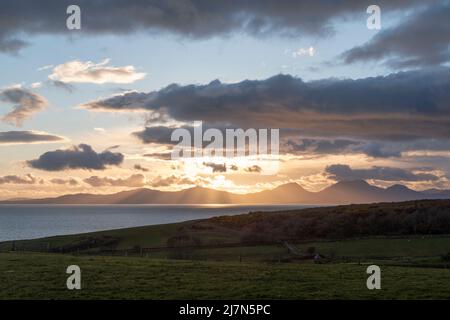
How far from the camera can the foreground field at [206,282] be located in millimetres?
27578

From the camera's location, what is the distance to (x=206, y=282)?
3159cm

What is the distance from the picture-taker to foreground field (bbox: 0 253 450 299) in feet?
90.5

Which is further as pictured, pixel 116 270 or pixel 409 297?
pixel 116 270

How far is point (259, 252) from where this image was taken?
3285 inches

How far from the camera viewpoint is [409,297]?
89.7 feet

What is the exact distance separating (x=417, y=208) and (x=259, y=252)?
68720mm

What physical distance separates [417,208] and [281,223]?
3598 cm
